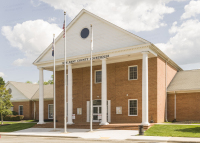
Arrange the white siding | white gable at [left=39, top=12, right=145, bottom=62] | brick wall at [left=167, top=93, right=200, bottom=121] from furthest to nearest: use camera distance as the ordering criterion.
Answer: the white siding
brick wall at [left=167, top=93, right=200, bottom=121]
white gable at [left=39, top=12, right=145, bottom=62]

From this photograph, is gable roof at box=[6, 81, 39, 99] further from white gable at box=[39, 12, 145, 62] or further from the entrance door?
the entrance door

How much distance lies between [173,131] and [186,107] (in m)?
9.14

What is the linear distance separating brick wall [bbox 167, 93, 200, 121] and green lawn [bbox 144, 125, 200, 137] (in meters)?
6.84

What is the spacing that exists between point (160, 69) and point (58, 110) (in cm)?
1583

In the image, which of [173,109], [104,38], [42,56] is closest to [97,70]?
[104,38]

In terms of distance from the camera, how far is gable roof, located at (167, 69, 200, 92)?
28484 millimetres

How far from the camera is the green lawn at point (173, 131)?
1841 cm

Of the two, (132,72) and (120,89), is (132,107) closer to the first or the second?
(120,89)

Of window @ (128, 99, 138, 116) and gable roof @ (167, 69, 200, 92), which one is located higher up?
gable roof @ (167, 69, 200, 92)

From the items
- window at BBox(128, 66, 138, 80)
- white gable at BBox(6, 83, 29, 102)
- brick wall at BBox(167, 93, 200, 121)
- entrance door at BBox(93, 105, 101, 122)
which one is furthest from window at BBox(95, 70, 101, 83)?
white gable at BBox(6, 83, 29, 102)

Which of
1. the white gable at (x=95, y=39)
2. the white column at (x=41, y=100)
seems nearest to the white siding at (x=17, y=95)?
the white column at (x=41, y=100)

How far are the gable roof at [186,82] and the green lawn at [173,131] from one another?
792cm

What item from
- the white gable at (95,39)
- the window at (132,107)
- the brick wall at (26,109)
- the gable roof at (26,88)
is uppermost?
the white gable at (95,39)

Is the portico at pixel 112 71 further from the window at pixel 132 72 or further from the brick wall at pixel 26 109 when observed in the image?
the brick wall at pixel 26 109
